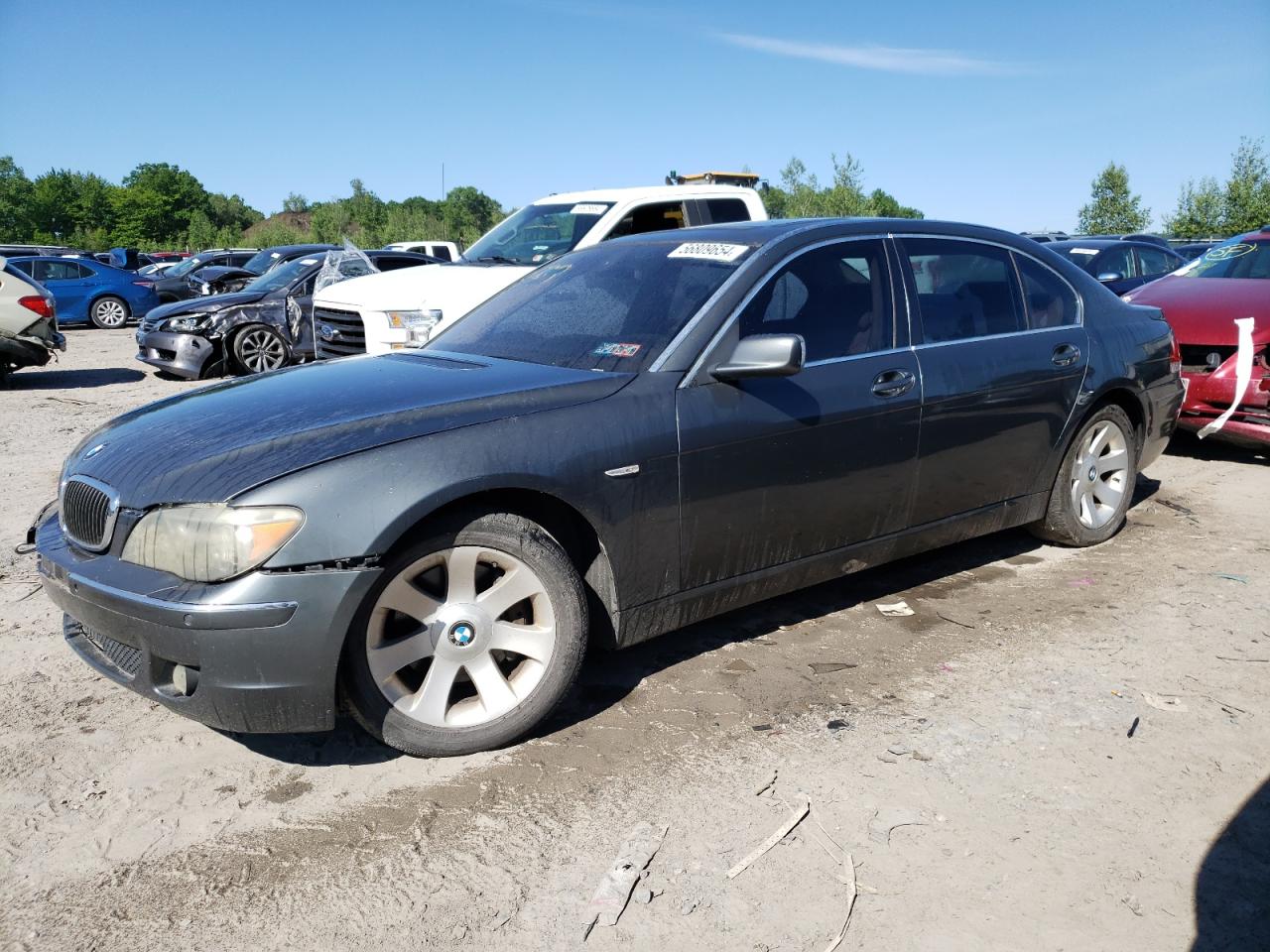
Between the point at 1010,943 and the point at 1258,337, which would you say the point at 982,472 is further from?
the point at 1258,337

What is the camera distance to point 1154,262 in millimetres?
13570

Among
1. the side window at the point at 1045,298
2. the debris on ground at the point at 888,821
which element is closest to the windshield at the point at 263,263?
the side window at the point at 1045,298

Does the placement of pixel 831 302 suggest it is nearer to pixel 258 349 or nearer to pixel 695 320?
pixel 695 320

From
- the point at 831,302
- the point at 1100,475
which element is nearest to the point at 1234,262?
the point at 1100,475

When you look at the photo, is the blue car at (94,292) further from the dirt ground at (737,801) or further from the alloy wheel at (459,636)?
Result: the alloy wheel at (459,636)

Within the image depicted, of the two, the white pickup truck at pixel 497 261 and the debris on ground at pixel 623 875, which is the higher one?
the white pickup truck at pixel 497 261

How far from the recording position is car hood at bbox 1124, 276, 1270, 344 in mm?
7398

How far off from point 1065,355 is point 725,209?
5038 mm

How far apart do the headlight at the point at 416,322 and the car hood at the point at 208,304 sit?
5.18 metres

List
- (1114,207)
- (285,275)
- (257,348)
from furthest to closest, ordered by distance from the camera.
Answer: (1114,207) → (285,275) → (257,348)

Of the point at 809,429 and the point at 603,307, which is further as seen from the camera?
the point at 603,307

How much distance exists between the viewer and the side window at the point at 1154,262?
13352 millimetres

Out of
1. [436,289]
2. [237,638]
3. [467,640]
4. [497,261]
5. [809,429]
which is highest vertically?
[497,261]

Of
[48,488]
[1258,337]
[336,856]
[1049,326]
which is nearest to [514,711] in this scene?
[336,856]
